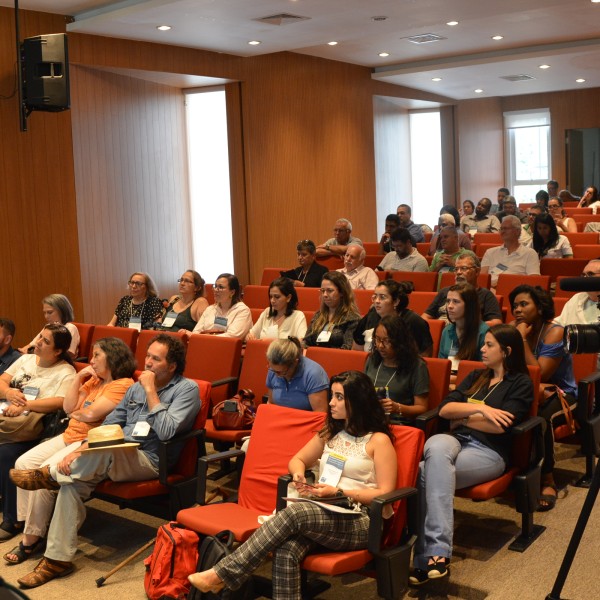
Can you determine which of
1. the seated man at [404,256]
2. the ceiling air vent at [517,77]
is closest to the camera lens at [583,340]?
the seated man at [404,256]

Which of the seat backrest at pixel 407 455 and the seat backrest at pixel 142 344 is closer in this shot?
the seat backrest at pixel 407 455

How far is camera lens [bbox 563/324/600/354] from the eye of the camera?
2.54 m

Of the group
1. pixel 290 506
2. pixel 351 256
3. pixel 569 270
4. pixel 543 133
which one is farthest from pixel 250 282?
pixel 543 133

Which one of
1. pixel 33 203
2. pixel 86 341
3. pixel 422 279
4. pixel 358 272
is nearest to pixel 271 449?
pixel 86 341

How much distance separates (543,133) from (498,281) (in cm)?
1263

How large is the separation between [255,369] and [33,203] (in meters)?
4.13

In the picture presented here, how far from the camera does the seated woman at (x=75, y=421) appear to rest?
4.15 meters

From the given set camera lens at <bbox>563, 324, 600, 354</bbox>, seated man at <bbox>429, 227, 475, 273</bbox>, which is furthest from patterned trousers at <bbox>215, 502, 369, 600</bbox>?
seated man at <bbox>429, 227, 475, 273</bbox>

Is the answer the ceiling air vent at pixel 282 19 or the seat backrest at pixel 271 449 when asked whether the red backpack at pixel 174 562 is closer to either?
the seat backrest at pixel 271 449

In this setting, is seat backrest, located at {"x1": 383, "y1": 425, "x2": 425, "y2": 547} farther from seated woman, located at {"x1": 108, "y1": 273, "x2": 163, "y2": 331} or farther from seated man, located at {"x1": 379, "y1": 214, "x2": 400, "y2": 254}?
seated man, located at {"x1": 379, "y1": 214, "x2": 400, "y2": 254}

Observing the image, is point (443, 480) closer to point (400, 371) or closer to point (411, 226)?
point (400, 371)

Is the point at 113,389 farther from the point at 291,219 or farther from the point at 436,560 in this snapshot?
the point at 291,219

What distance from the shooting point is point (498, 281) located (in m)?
6.99

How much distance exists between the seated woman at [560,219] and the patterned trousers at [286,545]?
784 centimetres
